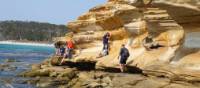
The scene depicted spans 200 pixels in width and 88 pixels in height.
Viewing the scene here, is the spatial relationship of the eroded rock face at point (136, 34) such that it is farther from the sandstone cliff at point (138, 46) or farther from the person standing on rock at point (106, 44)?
the person standing on rock at point (106, 44)

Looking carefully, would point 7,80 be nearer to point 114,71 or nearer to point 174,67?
point 114,71

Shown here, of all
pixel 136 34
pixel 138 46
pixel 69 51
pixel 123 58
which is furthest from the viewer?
pixel 69 51

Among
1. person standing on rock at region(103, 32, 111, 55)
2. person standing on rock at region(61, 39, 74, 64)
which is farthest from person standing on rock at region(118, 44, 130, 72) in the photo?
person standing on rock at region(61, 39, 74, 64)

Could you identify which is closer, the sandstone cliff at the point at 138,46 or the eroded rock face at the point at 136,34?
the sandstone cliff at the point at 138,46

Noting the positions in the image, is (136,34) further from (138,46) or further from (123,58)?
(123,58)

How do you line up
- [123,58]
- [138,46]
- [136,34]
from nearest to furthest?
[123,58], [138,46], [136,34]

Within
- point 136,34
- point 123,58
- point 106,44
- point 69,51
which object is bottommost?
point 69,51

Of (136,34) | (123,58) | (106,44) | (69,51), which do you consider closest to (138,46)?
(136,34)

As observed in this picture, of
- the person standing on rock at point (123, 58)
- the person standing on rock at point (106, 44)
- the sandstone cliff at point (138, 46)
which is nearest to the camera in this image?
the sandstone cliff at point (138, 46)

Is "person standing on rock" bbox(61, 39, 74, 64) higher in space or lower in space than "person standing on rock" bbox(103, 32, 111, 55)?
lower

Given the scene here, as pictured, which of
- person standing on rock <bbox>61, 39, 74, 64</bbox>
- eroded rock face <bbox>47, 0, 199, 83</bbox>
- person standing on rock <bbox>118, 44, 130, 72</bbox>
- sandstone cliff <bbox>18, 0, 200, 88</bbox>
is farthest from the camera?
person standing on rock <bbox>61, 39, 74, 64</bbox>

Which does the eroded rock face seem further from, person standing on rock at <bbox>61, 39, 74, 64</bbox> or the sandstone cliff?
person standing on rock at <bbox>61, 39, 74, 64</bbox>

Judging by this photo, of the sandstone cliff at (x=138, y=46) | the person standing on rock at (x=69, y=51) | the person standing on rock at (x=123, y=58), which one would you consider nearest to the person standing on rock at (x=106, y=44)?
the sandstone cliff at (x=138, y=46)

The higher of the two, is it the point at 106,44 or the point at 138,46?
the point at 138,46
